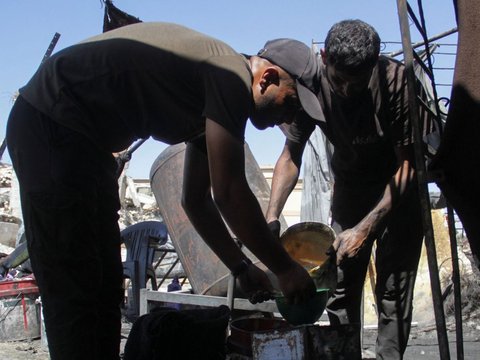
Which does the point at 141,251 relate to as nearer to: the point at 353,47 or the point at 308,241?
the point at 308,241

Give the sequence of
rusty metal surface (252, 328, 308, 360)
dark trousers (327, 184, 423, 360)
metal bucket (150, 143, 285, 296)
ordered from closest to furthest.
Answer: rusty metal surface (252, 328, 308, 360)
dark trousers (327, 184, 423, 360)
metal bucket (150, 143, 285, 296)

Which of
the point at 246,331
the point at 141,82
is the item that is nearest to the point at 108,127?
the point at 141,82

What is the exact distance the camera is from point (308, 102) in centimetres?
220

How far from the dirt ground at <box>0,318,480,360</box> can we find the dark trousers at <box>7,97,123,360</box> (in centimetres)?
292

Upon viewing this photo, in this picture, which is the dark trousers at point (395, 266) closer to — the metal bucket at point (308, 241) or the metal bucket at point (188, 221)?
the metal bucket at point (308, 241)

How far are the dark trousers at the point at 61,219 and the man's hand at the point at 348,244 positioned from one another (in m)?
1.07

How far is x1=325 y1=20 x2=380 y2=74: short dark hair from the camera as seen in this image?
2771 mm

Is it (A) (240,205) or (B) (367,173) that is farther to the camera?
(B) (367,173)

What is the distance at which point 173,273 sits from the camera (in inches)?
332

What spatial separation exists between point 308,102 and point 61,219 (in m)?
0.99

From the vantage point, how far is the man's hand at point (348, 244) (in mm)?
2717

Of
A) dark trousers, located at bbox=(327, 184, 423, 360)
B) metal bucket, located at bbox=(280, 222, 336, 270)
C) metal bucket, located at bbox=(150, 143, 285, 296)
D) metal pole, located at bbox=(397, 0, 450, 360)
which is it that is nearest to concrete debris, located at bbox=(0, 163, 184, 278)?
metal bucket, located at bbox=(150, 143, 285, 296)

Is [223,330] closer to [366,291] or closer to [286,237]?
[286,237]

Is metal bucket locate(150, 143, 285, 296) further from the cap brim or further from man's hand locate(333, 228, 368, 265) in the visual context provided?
the cap brim
